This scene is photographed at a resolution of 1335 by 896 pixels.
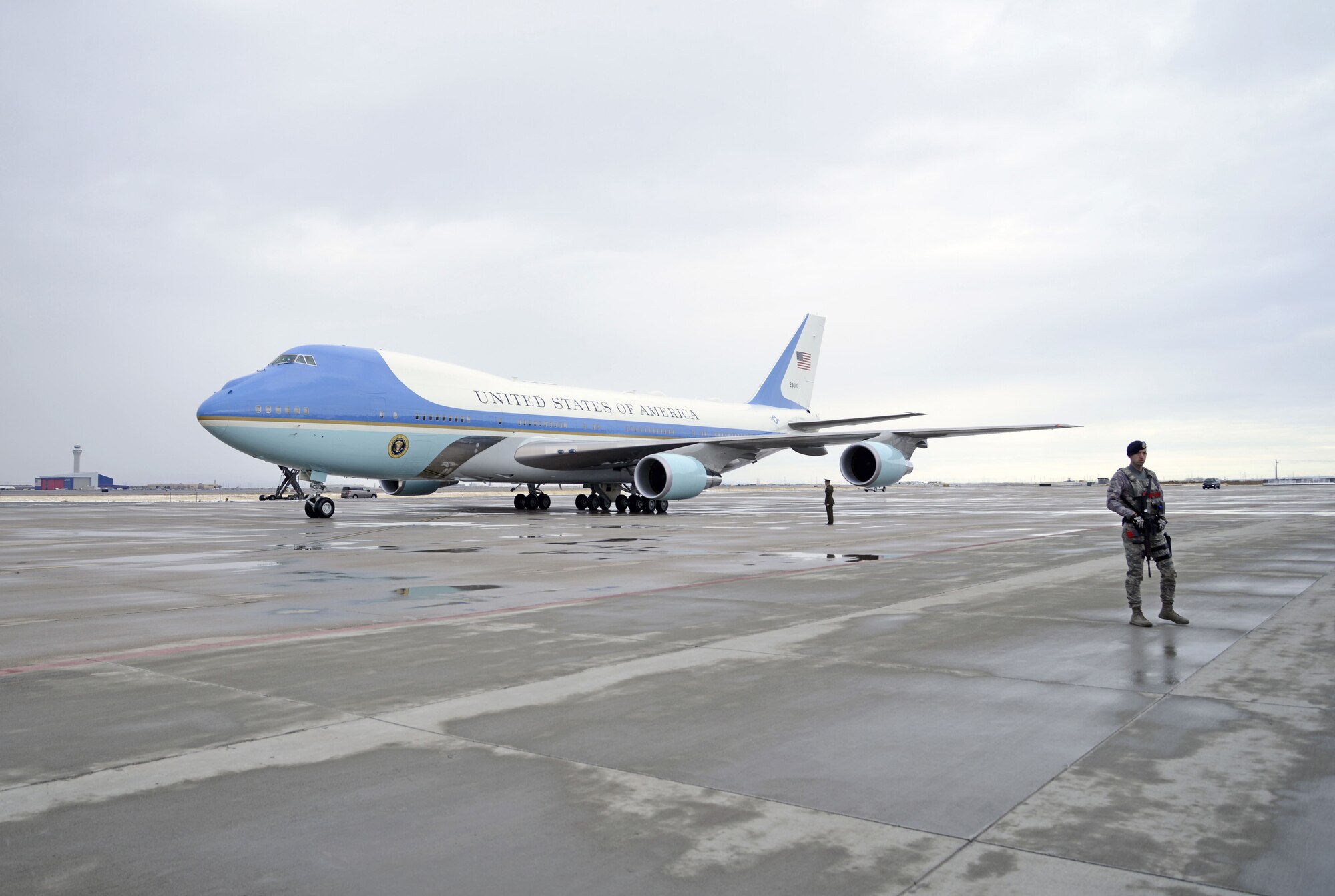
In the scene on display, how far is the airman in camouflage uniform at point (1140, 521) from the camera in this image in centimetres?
726

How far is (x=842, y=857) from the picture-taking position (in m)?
2.78

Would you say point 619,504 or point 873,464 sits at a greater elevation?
point 873,464

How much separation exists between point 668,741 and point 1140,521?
5.55 metres

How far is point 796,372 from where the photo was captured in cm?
4219

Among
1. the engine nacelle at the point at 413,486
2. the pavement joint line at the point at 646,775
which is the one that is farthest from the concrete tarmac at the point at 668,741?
the engine nacelle at the point at 413,486

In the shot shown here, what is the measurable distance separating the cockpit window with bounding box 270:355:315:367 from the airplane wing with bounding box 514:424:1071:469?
6.95 metres

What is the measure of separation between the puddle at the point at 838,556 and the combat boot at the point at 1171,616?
17.5 ft

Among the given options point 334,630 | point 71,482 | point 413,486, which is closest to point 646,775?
point 334,630

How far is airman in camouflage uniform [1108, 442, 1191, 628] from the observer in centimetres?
726

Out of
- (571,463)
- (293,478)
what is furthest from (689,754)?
(293,478)

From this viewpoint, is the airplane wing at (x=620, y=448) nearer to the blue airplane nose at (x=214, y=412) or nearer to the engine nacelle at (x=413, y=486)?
the engine nacelle at (x=413, y=486)

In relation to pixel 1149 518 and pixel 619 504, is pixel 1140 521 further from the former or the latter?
pixel 619 504

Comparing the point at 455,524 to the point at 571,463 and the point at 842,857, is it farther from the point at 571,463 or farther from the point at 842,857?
the point at 842,857

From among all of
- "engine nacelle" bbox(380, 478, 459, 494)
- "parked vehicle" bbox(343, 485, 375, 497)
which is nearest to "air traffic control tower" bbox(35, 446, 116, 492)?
"parked vehicle" bbox(343, 485, 375, 497)
